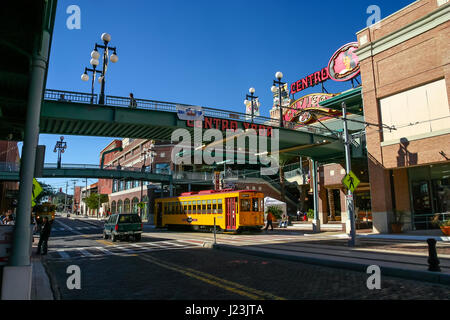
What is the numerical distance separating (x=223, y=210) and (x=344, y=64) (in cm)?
2701

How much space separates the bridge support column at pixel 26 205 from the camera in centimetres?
541

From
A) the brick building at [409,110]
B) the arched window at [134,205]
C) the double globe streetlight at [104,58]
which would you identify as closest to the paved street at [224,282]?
the double globe streetlight at [104,58]

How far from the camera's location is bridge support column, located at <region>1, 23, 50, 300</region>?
5406mm

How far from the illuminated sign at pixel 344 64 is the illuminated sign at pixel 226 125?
21.7 meters

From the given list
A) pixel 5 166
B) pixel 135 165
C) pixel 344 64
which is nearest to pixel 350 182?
pixel 344 64

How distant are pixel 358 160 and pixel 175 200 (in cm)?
1638

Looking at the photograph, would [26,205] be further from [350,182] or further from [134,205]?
[134,205]

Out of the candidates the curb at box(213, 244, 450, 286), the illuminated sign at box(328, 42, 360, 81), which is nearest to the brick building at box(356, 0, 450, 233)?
the curb at box(213, 244, 450, 286)

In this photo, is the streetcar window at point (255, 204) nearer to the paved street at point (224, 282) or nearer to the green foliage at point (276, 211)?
the paved street at point (224, 282)

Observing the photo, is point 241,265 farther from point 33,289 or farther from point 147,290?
point 33,289

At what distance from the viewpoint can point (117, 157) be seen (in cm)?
8112

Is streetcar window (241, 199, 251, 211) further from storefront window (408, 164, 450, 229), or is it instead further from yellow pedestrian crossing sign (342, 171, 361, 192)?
storefront window (408, 164, 450, 229)

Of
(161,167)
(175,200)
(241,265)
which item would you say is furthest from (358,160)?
(161,167)

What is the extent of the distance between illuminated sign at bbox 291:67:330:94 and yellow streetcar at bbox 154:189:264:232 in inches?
1109
